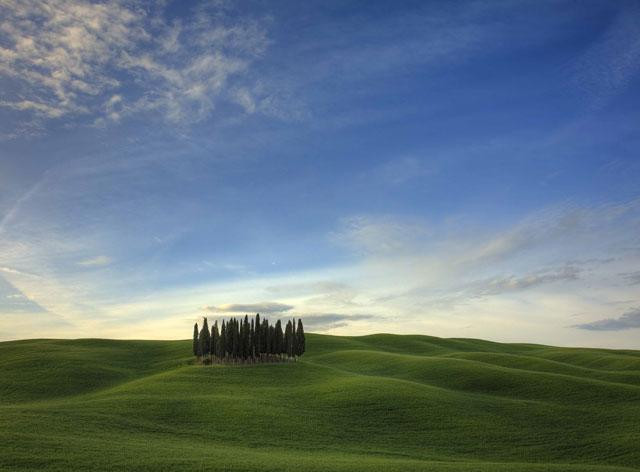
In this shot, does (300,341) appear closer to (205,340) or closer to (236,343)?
(236,343)

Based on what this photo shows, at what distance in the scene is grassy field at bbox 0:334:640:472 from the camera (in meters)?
36.5

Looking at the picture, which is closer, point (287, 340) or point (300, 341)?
point (287, 340)

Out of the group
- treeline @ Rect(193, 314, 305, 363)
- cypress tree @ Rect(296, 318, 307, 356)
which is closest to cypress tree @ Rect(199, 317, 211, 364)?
treeline @ Rect(193, 314, 305, 363)

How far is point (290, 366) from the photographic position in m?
87.2

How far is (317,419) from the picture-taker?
54.3 m

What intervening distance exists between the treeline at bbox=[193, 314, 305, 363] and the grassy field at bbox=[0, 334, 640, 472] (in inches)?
360

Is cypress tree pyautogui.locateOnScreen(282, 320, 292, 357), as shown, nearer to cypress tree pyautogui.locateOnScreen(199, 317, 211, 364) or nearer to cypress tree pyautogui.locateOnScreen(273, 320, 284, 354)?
cypress tree pyautogui.locateOnScreen(273, 320, 284, 354)

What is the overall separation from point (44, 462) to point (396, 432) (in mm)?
32356

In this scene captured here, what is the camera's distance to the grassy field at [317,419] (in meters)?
36.5

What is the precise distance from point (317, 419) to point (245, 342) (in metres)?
44.7

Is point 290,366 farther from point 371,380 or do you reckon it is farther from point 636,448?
point 636,448

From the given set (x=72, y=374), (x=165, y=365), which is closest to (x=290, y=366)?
(x=165, y=365)

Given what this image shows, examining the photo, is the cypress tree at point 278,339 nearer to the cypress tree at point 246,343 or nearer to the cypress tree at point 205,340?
the cypress tree at point 246,343

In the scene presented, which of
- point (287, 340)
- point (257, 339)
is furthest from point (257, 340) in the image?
point (287, 340)
